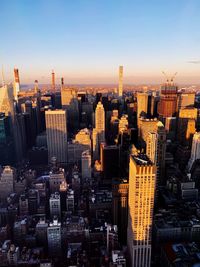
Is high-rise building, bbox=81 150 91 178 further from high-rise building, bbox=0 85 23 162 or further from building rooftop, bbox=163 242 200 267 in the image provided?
building rooftop, bbox=163 242 200 267

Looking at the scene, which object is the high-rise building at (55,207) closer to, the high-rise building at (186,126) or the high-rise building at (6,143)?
the high-rise building at (6,143)

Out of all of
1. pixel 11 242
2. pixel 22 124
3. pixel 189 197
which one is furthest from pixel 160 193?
pixel 22 124

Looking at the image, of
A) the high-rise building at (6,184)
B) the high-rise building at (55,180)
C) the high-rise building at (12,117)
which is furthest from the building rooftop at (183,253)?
the high-rise building at (12,117)

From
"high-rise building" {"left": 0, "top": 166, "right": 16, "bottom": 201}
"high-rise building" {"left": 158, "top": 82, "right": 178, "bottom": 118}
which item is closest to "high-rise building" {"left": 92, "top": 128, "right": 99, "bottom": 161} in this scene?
"high-rise building" {"left": 0, "top": 166, "right": 16, "bottom": 201}

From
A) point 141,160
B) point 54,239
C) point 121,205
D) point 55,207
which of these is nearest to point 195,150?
point 121,205

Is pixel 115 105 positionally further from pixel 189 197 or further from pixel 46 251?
pixel 46 251

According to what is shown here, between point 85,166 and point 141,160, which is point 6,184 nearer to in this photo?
point 85,166
